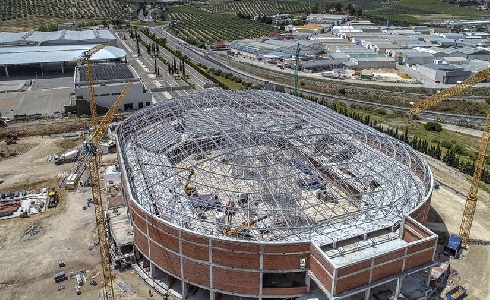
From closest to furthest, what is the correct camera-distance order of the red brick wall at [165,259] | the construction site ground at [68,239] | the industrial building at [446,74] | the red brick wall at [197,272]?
1. the red brick wall at [197,272]
2. the red brick wall at [165,259]
3. the construction site ground at [68,239]
4. the industrial building at [446,74]

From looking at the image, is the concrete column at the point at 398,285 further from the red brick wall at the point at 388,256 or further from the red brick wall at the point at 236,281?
the red brick wall at the point at 236,281

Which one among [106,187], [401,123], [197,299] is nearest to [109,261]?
[197,299]

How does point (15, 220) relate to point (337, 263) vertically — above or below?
below

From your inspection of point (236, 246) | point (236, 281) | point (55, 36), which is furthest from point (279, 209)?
point (55, 36)

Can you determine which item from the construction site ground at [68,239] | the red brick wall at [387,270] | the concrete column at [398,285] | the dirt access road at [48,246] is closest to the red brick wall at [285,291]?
the red brick wall at [387,270]

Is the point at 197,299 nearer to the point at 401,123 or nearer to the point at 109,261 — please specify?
the point at 109,261

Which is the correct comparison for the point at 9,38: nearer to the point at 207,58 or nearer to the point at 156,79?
the point at 156,79

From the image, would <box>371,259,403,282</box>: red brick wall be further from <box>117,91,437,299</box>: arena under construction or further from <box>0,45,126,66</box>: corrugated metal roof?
<box>0,45,126,66</box>: corrugated metal roof
